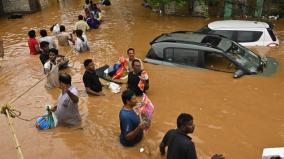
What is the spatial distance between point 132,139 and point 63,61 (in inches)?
206

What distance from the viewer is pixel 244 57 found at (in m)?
9.30

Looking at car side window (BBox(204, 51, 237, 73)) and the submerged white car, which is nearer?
car side window (BBox(204, 51, 237, 73))

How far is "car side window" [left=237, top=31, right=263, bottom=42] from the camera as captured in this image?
11.5 meters

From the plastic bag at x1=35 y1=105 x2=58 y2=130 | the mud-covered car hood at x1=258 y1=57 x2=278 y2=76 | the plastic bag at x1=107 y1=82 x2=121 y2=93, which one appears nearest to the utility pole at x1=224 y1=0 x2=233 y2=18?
the mud-covered car hood at x1=258 y1=57 x2=278 y2=76

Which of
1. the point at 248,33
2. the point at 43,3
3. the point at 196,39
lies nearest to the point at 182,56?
the point at 196,39

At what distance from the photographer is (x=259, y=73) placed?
29.8ft

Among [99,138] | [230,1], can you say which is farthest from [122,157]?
[230,1]

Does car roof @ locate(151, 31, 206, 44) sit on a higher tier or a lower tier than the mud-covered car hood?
higher

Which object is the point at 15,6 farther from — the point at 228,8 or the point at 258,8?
the point at 258,8

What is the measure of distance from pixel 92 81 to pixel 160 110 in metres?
1.76

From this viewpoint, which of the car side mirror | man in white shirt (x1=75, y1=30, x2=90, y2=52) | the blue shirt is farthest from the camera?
man in white shirt (x1=75, y1=30, x2=90, y2=52)

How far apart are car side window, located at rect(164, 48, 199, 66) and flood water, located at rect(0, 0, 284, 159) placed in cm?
24

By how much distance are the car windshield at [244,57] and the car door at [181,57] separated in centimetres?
86

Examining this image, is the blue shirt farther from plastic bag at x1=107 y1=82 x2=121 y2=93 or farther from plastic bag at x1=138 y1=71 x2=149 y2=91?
plastic bag at x1=107 y1=82 x2=121 y2=93
